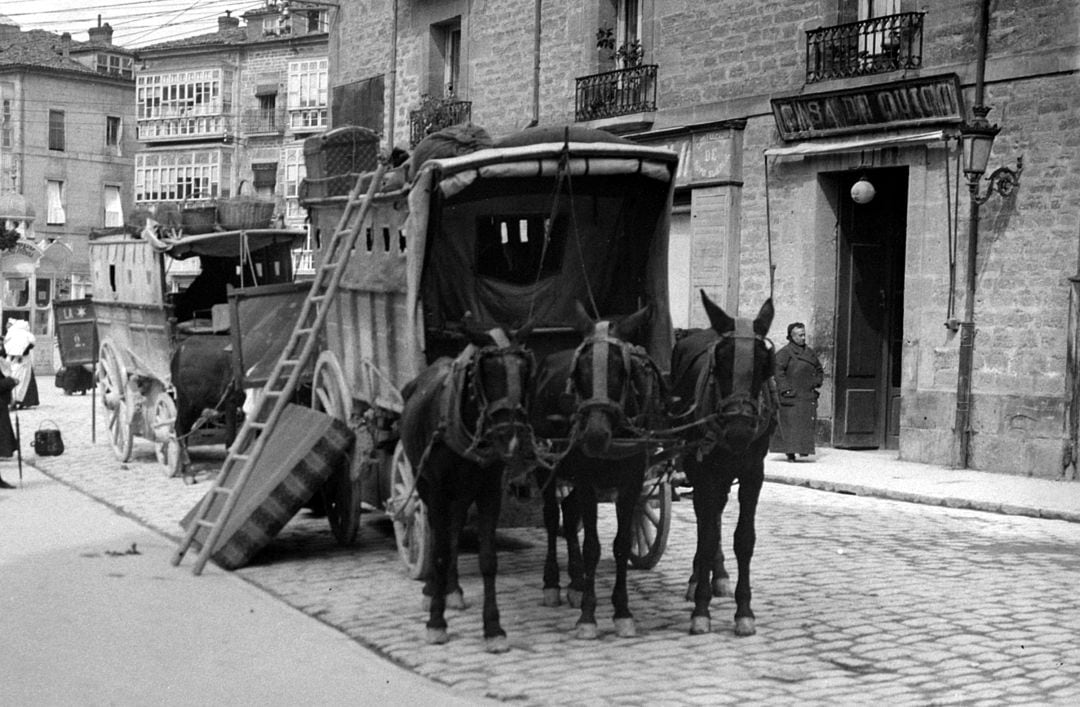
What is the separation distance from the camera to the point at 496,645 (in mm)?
7785

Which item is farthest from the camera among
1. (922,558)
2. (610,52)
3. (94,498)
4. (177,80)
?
(177,80)

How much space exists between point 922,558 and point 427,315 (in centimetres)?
413

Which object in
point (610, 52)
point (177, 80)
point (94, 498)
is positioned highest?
point (177, 80)

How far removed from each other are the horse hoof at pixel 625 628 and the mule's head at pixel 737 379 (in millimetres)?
1094

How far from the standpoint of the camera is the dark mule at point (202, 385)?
15.7m

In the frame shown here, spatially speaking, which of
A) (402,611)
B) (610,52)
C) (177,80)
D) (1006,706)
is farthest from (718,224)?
(177,80)

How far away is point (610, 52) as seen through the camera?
24.2 m

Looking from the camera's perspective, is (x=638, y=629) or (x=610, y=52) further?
(x=610, y=52)

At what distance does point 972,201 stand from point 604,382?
1136 cm

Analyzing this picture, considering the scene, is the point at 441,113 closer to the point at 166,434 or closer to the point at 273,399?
the point at 166,434

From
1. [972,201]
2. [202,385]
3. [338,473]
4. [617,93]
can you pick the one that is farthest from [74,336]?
[972,201]

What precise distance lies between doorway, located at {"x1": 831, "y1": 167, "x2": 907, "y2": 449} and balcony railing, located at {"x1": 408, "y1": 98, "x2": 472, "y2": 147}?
9.44 m

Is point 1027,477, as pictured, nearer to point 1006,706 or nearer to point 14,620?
point 1006,706

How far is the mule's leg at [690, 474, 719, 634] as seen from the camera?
8.26 meters
